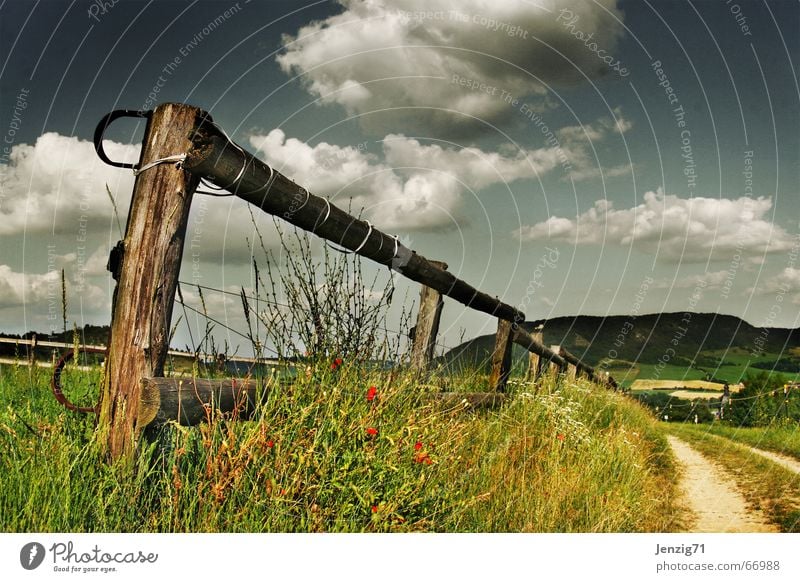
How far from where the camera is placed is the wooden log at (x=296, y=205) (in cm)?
253

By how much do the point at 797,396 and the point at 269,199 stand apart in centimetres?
1050

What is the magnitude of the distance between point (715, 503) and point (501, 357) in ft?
7.39

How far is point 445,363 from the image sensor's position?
15.0 feet

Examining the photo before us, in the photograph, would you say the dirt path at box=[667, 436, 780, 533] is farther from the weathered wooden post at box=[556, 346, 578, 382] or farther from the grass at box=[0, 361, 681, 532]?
the weathered wooden post at box=[556, 346, 578, 382]

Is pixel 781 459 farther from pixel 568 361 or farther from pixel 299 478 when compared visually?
pixel 299 478

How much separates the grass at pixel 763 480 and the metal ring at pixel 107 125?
5022 mm

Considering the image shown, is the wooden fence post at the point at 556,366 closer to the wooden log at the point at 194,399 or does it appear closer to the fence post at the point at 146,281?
the wooden log at the point at 194,399

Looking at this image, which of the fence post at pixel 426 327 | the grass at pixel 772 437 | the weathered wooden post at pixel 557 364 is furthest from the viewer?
the weathered wooden post at pixel 557 364

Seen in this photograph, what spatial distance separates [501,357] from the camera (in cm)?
565

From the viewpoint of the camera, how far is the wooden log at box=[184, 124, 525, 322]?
253 cm

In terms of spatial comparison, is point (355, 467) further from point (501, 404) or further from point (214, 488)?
point (501, 404)

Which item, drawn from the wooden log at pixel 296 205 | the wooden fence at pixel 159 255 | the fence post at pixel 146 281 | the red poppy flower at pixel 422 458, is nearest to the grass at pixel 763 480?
the wooden log at pixel 296 205

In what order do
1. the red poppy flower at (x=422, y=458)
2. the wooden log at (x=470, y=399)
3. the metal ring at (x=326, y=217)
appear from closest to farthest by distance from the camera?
the red poppy flower at (x=422, y=458), the metal ring at (x=326, y=217), the wooden log at (x=470, y=399)

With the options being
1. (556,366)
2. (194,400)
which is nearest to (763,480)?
(556,366)
